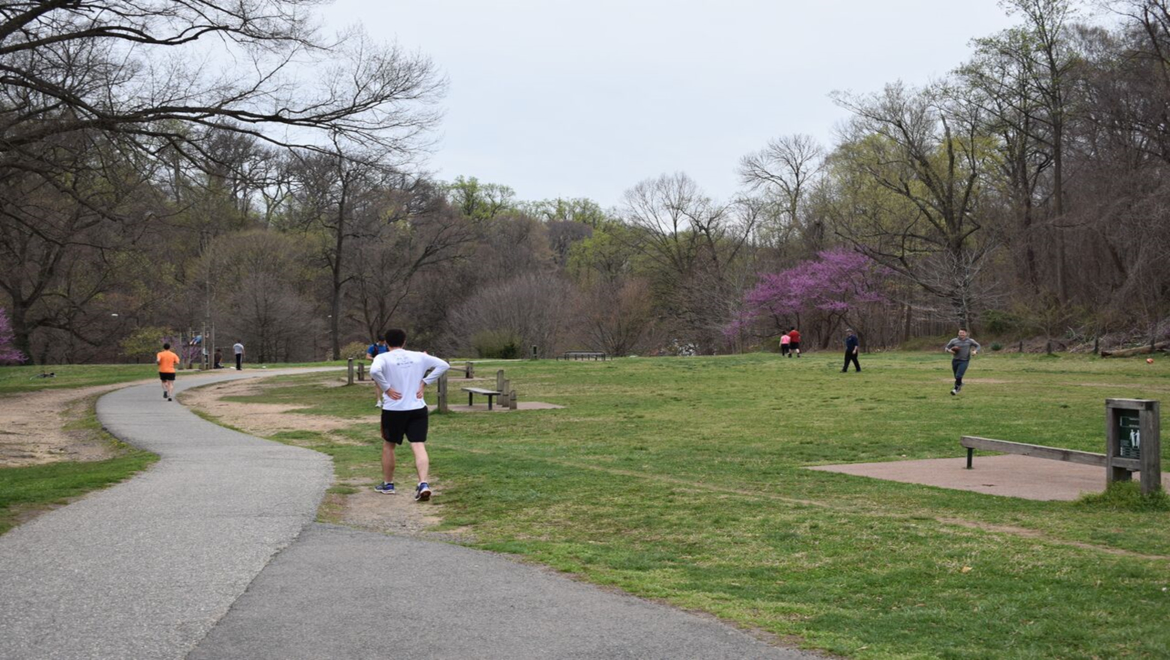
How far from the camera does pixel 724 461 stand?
47.7ft

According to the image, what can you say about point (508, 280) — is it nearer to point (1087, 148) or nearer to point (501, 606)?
point (1087, 148)

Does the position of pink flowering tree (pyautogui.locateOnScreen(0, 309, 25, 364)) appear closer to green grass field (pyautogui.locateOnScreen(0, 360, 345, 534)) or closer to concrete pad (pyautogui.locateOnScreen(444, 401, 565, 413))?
Answer: green grass field (pyautogui.locateOnScreen(0, 360, 345, 534))

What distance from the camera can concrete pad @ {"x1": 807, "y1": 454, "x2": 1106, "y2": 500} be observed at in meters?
11.3


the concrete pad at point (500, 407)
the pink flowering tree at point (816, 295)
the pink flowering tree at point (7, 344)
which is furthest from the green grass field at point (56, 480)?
the pink flowering tree at point (816, 295)

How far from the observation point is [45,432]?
2208cm

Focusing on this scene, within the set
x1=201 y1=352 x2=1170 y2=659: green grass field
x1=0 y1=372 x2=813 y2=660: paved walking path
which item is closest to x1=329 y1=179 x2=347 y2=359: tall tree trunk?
x1=201 y1=352 x2=1170 y2=659: green grass field

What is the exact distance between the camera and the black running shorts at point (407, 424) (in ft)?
36.8

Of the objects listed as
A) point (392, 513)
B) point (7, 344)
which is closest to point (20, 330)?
point (7, 344)

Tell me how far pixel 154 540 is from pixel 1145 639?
22.6 feet

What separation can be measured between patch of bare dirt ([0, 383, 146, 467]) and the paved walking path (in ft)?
25.8

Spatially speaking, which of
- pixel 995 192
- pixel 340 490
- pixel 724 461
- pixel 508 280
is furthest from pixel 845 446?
pixel 508 280

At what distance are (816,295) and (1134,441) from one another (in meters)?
56.4

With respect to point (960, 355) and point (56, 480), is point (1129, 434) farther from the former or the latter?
point (960, 355)

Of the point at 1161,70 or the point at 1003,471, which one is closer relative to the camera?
the point at 1003,471
